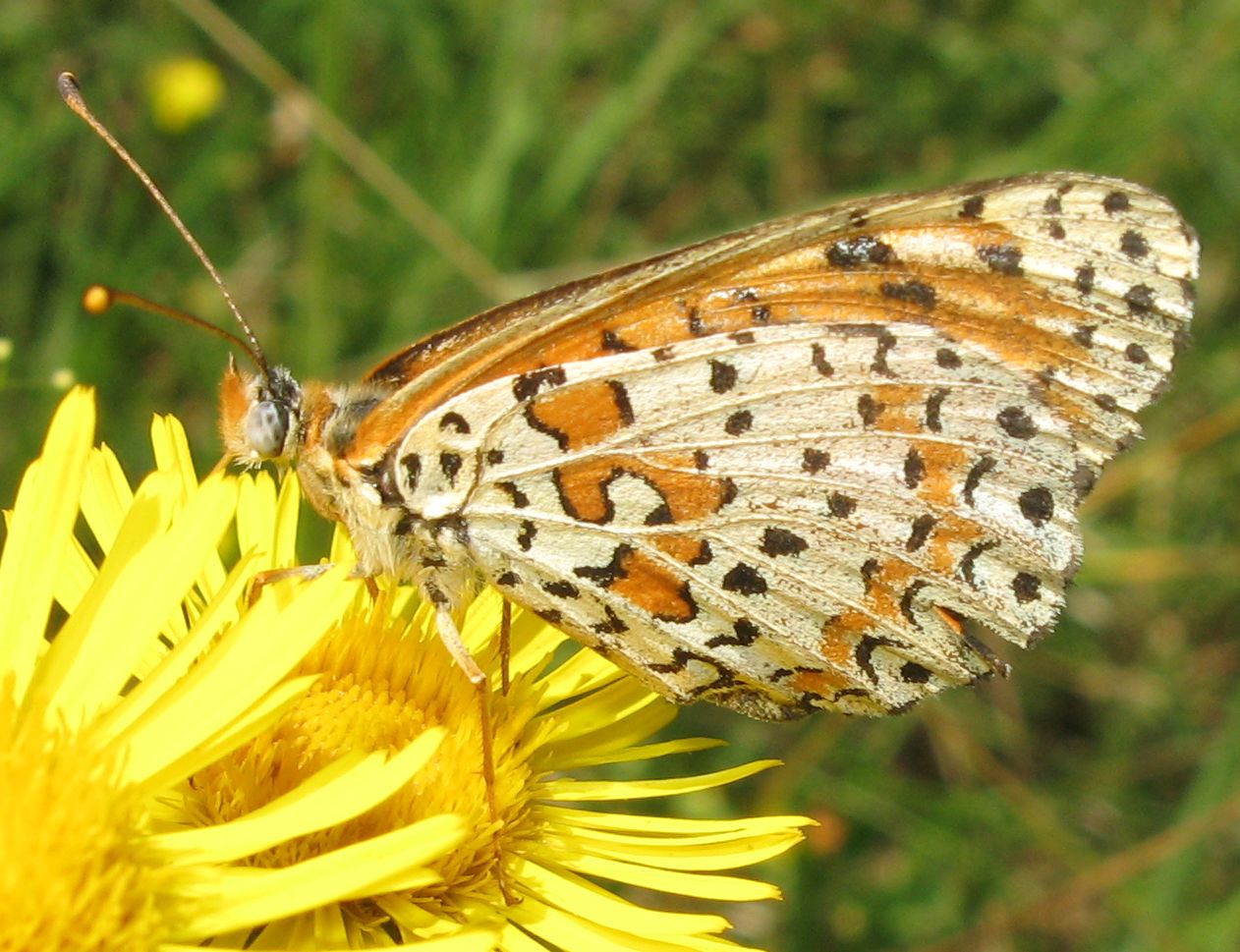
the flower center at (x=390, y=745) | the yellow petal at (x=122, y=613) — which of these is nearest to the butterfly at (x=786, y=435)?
the flower center at (x=390, y=745)

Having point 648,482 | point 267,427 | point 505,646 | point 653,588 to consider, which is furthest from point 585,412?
point 267,427

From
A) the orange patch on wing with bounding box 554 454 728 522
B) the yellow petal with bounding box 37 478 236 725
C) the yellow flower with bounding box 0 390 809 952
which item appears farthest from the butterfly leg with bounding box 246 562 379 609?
the orange patch on wing with bounding box 554 454 728 522

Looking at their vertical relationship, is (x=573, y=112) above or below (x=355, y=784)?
above

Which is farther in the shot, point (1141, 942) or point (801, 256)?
point (1141, 942)

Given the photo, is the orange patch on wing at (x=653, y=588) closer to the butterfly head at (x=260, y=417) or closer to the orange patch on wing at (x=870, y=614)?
the orange patch on wing at (x=870, y=614)

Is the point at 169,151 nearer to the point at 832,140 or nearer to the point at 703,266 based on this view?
the point at 832,140

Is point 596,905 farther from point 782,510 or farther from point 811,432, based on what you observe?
point 811,432

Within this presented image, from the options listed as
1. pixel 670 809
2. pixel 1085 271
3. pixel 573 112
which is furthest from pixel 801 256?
pixel 573 112
